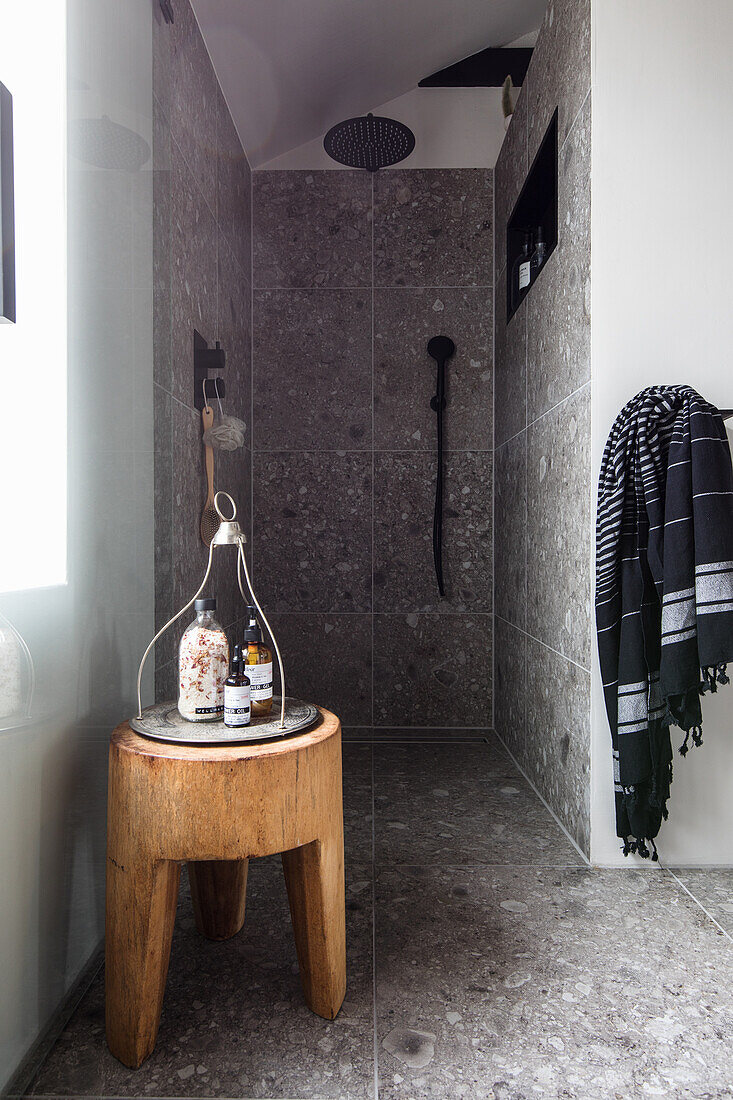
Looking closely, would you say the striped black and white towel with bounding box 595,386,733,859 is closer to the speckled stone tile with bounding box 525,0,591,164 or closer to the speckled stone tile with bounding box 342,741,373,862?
the speckled stone tile with bounding box 342,741,373,862

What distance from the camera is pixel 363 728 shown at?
301 centimetres

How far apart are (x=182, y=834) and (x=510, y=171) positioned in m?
2.55

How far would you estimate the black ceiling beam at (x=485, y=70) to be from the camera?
2.99 metres

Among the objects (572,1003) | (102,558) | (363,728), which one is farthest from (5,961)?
(363,728)

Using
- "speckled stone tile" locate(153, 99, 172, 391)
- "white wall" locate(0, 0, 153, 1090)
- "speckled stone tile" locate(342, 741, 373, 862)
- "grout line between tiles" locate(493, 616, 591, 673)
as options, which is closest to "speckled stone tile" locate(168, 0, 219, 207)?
"speckled stone tile" locate(153, 99, 172, 391)

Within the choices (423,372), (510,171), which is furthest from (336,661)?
(510,171)

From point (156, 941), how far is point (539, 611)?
4.94ft

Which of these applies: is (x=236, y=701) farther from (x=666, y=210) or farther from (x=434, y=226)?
(x=434, y=226)

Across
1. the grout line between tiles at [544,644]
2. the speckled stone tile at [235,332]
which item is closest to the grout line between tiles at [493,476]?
the grout line between tiles at [544,644]

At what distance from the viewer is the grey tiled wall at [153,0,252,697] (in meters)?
1.73

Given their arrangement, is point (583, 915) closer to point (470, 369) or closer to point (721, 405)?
point (721, 405)

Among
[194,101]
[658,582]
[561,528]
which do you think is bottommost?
[658,582]

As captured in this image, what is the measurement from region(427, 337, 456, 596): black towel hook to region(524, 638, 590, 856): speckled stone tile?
0.69 m

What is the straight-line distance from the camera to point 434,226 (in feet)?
9.86
